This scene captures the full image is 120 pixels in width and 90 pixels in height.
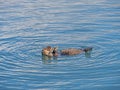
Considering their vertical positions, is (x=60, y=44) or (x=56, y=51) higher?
(x=60, y=44)

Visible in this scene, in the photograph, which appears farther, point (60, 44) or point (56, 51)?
point (60, 44)

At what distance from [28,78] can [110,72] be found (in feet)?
7.27

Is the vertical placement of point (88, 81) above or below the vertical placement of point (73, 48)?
below

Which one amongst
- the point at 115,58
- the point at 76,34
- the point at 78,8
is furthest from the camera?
the point at 78,8

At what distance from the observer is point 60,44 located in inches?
576

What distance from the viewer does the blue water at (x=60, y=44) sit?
36.9 ft

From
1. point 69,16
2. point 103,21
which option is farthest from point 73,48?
point 69,16

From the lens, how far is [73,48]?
1376 cm

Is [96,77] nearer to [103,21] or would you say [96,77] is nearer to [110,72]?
[110,72]

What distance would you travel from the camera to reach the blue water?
1124 cm

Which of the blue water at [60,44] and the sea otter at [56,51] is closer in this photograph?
the blue water at [60,44]

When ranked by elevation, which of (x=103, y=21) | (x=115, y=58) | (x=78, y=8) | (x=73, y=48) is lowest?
(x=115, y=58)

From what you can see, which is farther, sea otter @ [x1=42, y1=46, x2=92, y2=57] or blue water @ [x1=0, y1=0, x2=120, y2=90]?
sea otter @ [x1=42, y1=46, x2=92, y2=57]

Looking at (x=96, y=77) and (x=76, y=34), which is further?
(x=76, y=34)
